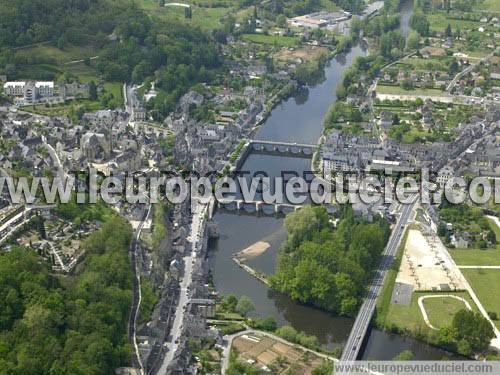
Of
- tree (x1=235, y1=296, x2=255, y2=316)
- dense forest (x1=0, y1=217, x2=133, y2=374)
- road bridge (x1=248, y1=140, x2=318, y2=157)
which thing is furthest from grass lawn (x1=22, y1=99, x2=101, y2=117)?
tree (x1=235, y1=296, x2=255, y2=316)

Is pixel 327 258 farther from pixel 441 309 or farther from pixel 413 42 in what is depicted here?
pixel 413 42

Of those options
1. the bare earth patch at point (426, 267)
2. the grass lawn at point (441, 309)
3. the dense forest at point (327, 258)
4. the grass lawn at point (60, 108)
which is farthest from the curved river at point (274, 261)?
the grass lawn at point (60, 108)

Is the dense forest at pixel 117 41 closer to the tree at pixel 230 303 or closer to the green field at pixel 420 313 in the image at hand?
the tree at pixel 230 303

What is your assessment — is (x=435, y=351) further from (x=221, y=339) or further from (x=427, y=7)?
(x=427, y=7)

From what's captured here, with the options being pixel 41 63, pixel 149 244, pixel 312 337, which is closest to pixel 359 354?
pixel 312 337

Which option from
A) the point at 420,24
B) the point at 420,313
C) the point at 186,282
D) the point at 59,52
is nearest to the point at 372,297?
the point at 420,313

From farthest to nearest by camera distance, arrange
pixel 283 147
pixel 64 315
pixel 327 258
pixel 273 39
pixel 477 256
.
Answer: pixel 273 39, pixel 283 147, pixel 477 256, pixel 327 258, pixel 64 315
